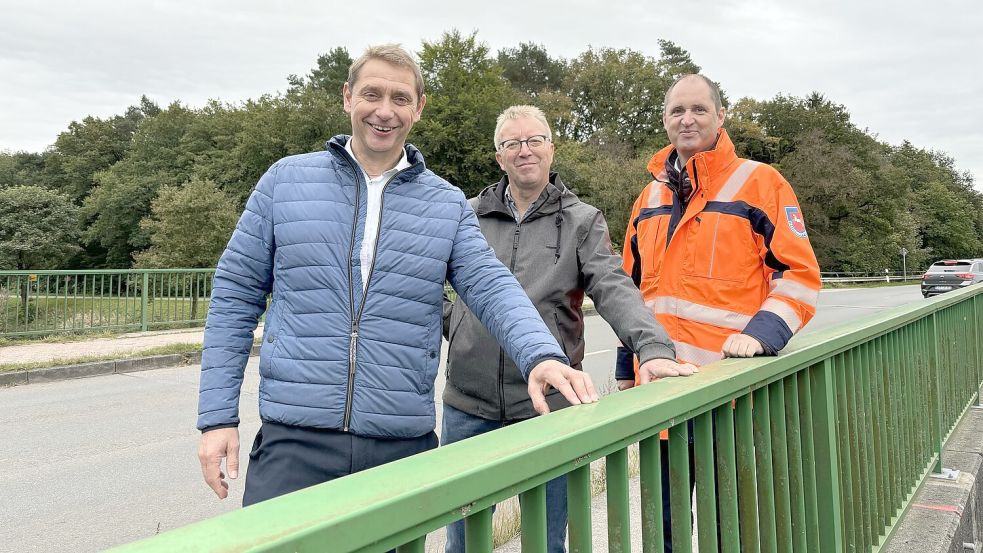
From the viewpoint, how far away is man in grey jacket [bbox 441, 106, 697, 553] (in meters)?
2.40

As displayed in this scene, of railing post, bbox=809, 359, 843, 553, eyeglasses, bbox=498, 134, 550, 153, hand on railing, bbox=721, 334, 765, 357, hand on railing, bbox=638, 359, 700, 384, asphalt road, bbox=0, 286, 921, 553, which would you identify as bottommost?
asphalt road, bbox=0, 286, 921, 553

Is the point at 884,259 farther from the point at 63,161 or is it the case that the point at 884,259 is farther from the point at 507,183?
the point at 63,161

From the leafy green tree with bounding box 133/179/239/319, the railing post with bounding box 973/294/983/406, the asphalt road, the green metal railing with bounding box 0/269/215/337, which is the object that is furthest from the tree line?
the railing post with bounding box 973/294/983/406

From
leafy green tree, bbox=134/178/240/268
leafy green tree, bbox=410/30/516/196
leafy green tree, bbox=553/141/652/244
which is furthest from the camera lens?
leafy green tree, bbox=410/30/516/196

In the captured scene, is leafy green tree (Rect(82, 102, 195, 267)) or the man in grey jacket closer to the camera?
the man in grey jacket

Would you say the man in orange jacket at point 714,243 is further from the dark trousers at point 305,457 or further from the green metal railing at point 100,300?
the green metal railing at point 100,300

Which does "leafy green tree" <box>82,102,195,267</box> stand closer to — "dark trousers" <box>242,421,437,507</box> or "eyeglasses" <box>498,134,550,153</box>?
"eyeglasses" <box>498,134,550,153</box>

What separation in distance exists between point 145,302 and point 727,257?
12332mm

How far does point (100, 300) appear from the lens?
461 inches

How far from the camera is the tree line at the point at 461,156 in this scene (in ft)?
97.2

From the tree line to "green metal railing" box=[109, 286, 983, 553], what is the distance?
68.3 feet

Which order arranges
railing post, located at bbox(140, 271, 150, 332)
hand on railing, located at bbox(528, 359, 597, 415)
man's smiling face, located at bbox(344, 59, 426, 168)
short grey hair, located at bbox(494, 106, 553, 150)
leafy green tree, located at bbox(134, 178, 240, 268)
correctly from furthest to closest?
Answer: leafy green tree, located at bbox(134, 178, 240, 268), railing post, located at bbox(140, 271, 150, 332), short grey hair, located at bbox(494, 106, 553, 150), man's smiling face, located at bbox(344, 59, 426, 168), hand on railing, located at bbox(528, 359, 597, 415)

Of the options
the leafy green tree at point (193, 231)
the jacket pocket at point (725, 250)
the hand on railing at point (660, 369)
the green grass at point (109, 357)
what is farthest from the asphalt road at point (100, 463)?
the leafy green tree at point (193, 231)

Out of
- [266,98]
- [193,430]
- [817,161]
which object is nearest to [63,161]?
[266,98]
